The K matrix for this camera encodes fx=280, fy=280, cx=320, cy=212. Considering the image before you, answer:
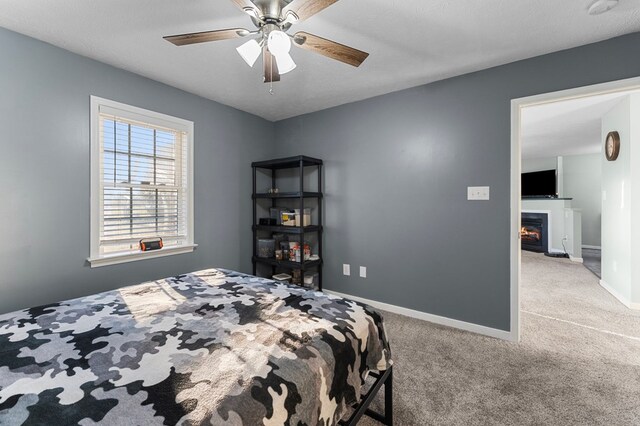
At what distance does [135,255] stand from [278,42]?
230cm

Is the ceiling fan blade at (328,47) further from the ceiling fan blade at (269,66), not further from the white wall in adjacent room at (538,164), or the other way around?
the white wall in adjacent room at (538,164)

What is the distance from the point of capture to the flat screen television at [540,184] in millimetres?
7078

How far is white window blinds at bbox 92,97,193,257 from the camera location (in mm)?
2480

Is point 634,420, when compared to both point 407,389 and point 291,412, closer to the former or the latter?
point 407,389

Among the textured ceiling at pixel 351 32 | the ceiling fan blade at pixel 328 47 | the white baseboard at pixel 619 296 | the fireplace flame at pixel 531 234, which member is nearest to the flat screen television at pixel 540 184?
the fireplace flame at pixel 531 234

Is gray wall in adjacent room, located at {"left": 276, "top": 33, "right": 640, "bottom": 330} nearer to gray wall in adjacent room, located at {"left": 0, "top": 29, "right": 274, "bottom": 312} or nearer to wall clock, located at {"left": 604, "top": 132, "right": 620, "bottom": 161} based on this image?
gray wall in adjacent room, located at {"left": 0, "top": 29, "right": 274, "bottom": 312}

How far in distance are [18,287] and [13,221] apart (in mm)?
472

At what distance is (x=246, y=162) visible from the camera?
3.66 m

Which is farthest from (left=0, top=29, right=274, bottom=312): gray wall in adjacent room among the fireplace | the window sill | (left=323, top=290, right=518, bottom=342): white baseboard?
the fireplace

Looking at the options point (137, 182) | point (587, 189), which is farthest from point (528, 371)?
point (587, 189)

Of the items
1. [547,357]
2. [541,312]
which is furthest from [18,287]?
[541,312]

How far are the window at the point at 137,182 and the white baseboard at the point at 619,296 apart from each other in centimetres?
496

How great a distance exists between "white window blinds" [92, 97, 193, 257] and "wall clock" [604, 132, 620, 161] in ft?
17.1

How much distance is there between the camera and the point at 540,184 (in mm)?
7227
